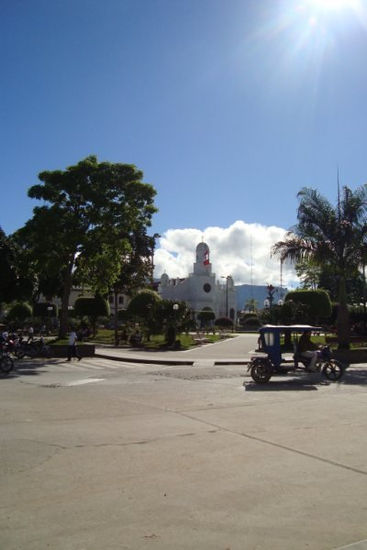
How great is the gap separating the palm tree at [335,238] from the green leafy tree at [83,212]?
7742mm

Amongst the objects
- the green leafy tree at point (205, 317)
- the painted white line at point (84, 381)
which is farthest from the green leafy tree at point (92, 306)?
the green leafy tree at point (205, 317)

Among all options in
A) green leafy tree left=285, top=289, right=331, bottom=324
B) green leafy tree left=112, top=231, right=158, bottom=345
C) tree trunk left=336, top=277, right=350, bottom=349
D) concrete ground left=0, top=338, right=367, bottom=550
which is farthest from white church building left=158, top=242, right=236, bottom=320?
concrete ground left=0, top=338, right=367, bottom=550

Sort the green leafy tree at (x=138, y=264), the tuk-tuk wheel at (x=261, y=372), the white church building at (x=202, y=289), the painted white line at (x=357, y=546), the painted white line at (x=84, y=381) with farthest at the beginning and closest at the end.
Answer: the white church building at (x=202, y=289) → the green leafy tree at (x=138, y=264) → the tuk-tuk wheel at (x=261, y=372) → the painted white line at (x=84, y=381) → the painted white line at (x=357, y=546)

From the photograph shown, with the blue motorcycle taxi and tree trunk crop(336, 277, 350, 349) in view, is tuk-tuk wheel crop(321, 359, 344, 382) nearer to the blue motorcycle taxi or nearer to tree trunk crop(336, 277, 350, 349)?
the blue motorcycle taxi

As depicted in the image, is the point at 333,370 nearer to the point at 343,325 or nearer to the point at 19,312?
the point at 343,325

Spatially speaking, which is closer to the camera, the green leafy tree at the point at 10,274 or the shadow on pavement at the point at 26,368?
the shadow on pavement at the point at 26,368

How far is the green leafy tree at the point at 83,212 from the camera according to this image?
84.2 feet

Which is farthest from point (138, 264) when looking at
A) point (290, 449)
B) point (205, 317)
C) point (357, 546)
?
point (357, 546)

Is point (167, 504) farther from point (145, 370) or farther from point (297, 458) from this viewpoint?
point (145, 370)

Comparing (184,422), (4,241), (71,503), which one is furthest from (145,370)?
(4,241)

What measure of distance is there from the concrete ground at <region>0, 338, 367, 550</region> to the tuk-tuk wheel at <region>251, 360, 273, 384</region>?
3260 mm

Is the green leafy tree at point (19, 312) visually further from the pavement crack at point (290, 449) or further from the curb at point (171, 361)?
the pavement crack at point (290, 449)

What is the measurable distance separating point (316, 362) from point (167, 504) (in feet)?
41.8

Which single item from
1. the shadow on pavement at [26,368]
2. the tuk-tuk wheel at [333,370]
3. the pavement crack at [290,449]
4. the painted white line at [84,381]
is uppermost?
the tuk-tuk wheel at [333,370]
